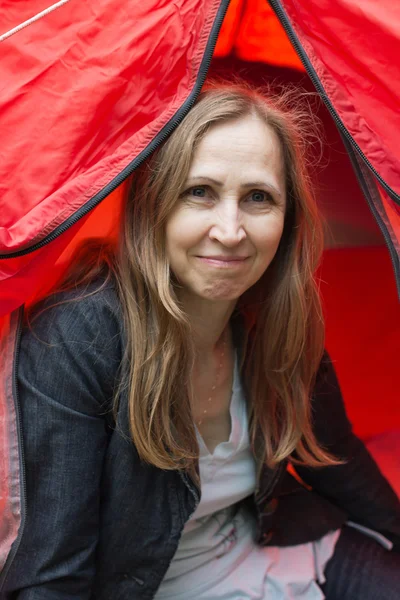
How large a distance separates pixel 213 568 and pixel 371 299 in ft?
2.57

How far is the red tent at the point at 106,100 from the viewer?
98cm

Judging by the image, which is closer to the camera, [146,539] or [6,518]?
[6,518]

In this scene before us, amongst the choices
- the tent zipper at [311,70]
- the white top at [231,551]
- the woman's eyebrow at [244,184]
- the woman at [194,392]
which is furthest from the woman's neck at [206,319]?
the tent zipper at [311,70]

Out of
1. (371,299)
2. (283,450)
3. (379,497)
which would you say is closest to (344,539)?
(379,497)

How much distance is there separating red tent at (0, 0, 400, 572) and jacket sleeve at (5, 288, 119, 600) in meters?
0.03

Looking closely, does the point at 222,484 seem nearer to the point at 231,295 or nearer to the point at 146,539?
the point at 146,539

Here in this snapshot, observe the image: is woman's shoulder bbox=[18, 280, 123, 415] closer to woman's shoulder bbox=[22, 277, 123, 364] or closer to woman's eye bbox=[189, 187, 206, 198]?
woman's shoulder bbox=[22, 277, 123, 364]

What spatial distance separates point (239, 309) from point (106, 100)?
1.60 ft

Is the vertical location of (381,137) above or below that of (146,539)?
above

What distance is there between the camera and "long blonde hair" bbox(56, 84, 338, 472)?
3.55 ft

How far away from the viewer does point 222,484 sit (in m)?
1.28

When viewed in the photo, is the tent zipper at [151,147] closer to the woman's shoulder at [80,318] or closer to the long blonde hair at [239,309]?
the long blonde hair at [239,309]

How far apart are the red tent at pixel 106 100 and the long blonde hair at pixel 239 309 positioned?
69mm

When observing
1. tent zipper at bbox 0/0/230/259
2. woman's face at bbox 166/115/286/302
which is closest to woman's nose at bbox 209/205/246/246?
woman's face at bbox 166/115/286/302
